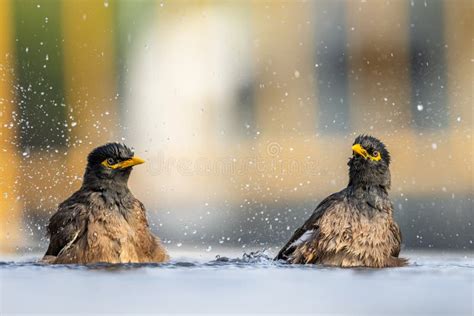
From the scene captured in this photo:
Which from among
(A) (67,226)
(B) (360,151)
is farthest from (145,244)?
(B) (360,151)

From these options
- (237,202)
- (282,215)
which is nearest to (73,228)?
(282,215)

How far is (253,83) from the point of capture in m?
16.3

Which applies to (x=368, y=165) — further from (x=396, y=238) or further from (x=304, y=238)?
(x=304, y=238)

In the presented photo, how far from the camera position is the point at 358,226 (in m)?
6.96

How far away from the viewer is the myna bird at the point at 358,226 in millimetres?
6922

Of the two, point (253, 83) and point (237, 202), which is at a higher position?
point (253, 83)

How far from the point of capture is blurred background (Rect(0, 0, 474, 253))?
1390 cm

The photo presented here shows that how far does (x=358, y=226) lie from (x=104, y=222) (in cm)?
134

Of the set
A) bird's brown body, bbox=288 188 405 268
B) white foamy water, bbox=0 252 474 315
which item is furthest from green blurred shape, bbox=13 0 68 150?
bird's brown body, bbox=288 188 405 268

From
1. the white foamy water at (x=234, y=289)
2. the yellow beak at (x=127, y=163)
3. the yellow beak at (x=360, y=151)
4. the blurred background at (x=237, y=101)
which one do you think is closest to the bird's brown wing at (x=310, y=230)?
the white foamy water at (x=234, y=289)

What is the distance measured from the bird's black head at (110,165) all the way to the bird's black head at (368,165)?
1.18m

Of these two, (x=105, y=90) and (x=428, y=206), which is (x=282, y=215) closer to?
(x=428, y=206)

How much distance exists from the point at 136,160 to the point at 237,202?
→ 304 inches

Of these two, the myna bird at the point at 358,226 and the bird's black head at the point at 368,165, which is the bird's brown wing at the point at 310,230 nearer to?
the myna bird at the point at 358,226
